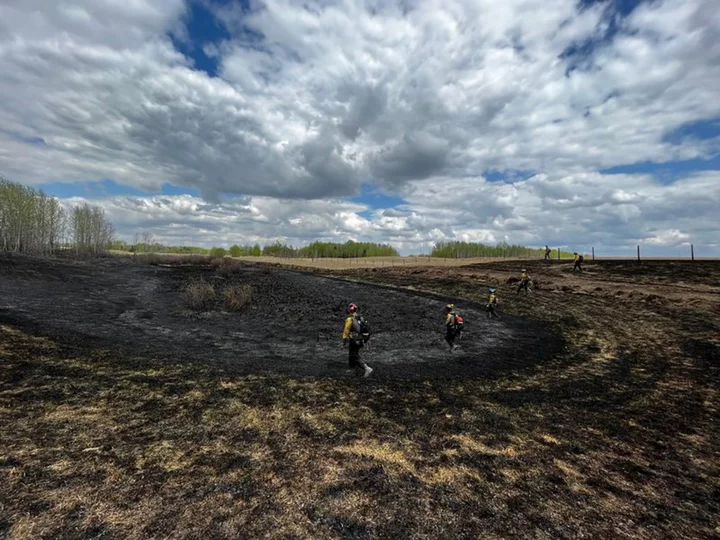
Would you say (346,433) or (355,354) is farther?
(355,354)

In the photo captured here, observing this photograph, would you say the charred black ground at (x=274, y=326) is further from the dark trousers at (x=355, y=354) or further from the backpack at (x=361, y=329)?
the backpack at (x=361, y=329)

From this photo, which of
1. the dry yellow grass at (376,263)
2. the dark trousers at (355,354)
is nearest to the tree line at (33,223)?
the dry yellow grass at (376,263)

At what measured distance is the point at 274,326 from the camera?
74.6 ft

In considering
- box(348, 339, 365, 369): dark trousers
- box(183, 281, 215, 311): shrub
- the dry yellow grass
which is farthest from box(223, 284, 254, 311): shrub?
the dry yellow grass

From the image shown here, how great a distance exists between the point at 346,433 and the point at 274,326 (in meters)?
15.1

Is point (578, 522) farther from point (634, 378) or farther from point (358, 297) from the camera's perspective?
point (358, 297)

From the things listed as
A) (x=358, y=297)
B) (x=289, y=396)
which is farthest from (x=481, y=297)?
(x=289, y=396)

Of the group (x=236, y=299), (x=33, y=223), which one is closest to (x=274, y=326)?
(x=236, y=299)

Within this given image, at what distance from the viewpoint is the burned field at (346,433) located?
5602mm

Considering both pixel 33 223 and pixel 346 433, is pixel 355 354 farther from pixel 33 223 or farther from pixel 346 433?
pixel 33 223

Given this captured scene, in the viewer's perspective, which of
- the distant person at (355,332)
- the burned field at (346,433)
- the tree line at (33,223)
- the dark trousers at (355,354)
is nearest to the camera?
the burned field at (346,433)

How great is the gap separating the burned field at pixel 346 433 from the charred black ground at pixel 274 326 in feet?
0.68

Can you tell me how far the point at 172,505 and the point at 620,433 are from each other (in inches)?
395

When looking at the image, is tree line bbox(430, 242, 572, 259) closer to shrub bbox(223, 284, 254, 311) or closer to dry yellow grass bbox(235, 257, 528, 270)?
dry yellow grass bbox(235, 257, 528, 270)
